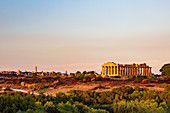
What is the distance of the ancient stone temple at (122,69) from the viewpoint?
140 m

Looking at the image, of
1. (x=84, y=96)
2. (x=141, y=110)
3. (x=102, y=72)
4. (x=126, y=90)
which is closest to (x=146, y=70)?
(x=102, y=72)

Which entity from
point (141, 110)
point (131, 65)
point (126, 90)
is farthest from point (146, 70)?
point (141, 110)

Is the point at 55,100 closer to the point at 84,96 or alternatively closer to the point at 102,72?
the point at 84,96

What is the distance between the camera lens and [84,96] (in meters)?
32.2

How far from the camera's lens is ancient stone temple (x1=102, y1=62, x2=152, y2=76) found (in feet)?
461

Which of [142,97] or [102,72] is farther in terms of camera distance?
[102,72]

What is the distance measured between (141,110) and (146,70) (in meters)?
143

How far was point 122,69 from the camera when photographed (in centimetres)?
14475

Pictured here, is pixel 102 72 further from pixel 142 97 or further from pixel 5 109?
pixel 5 109

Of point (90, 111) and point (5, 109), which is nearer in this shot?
point (5, 109)

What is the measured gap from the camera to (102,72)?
469 ft

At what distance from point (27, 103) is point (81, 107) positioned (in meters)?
5.23

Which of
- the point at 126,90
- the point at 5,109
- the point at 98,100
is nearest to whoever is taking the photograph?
the point at 5,109

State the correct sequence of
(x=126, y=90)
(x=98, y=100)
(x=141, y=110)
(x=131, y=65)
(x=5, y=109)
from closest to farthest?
(x=5, y=109) < (x=141, y=110) < (x=98, y=100) < (x=126, y=90) < (x=131, y=65)
